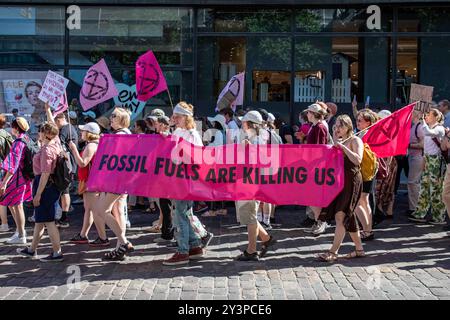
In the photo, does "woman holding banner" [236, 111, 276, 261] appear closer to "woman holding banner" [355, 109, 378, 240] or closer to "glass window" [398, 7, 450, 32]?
"woman holding banner" [355, 109, 378, 240]

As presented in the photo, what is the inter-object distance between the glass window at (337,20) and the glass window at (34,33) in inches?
207

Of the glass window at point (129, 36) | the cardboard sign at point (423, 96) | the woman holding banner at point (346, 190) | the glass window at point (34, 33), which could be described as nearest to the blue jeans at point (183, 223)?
the woman holding banner at point (346, 190)

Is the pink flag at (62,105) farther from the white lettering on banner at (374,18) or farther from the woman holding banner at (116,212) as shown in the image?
the white lettering on banner at (374,18)

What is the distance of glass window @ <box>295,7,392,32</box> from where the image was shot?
47.3ft

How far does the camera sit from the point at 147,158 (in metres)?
8.20

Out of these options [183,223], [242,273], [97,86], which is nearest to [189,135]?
[183,223]

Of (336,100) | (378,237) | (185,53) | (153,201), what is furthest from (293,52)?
(378,237)

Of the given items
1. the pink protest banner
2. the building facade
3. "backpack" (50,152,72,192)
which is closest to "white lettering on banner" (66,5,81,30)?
the building facade

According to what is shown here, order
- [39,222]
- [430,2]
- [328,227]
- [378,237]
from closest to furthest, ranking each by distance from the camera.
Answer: [39,222]
[378,237]
[328,227]
[430,2]

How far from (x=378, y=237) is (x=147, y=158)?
3.83 meters

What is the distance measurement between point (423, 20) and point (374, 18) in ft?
3.51

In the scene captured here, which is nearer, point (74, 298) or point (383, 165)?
point (74, 298)

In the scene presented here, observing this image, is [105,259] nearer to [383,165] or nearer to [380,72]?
[383,165]

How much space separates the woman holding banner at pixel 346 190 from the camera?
8.05 m
